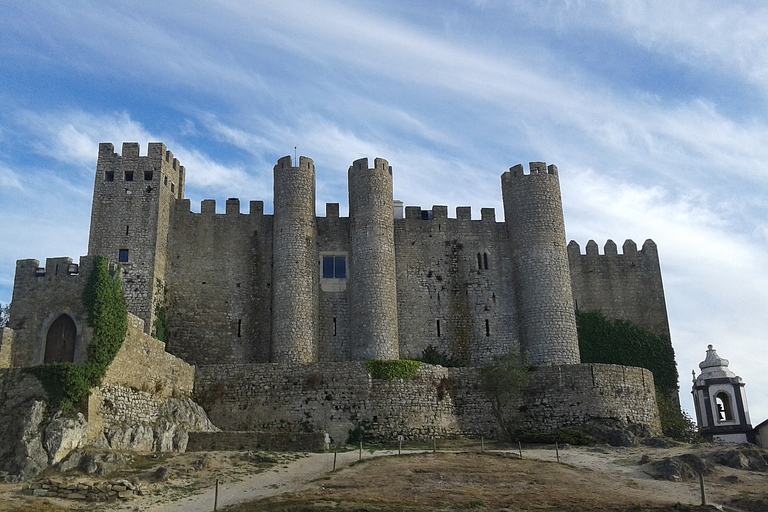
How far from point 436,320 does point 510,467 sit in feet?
54.5

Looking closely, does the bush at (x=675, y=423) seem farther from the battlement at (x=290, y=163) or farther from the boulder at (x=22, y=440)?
the boulder at (x=22, y=440)

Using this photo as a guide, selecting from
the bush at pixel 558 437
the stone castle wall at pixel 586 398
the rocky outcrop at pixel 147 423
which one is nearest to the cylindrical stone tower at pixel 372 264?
the stone castle wall at pixel 586 398

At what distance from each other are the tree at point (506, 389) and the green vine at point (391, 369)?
3.32 metres

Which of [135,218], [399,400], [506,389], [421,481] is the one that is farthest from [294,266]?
[421,481]

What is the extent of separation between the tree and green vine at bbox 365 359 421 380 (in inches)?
131

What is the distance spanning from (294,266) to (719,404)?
2339 cm

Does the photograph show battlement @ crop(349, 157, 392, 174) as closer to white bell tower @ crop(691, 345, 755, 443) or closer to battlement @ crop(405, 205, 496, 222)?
battlement @ crop(405, 205, 496, 222)

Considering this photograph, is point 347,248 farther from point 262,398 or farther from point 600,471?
point 600,471

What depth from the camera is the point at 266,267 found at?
4291cm

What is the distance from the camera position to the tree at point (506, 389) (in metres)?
35.6

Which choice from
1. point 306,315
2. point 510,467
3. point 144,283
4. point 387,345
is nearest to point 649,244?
point 387,345

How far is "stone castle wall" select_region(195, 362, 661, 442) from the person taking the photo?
34.1 m

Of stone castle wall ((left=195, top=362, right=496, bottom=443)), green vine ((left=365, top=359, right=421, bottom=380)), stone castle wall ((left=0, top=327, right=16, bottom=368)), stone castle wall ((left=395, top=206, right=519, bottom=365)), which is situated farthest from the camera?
stone castle wall ((left=395, top=206, right=519, bottom=365))

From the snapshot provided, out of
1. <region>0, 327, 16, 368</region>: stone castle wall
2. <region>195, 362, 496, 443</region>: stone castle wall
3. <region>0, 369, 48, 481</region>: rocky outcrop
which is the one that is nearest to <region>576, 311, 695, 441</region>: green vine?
<region>195, 362, 496, 443</region>: stone castle wall
